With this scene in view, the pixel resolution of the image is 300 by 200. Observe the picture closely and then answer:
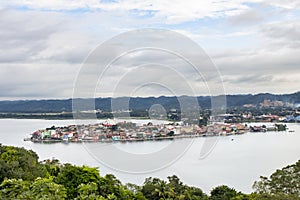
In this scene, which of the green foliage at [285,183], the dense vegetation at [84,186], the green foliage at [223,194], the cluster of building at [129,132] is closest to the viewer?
the dense vegetation at [84,186]

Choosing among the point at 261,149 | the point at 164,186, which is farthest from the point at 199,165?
the point at 164,186

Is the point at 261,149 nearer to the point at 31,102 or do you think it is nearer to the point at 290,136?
the point at 290,136

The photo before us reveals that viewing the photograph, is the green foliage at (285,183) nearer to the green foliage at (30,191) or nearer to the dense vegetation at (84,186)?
the dense vegetation at (84,186)

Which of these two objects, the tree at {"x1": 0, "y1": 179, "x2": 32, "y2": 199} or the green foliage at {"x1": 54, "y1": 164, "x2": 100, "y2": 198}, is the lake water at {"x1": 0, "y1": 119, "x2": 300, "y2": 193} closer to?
the green foliage at {"x1": 54, "y1": 164, "x2": 100, "y2": 198}

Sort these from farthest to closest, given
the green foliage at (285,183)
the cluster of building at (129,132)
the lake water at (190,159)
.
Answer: the cluster of building at (129,132) → the lake water at (190,159) → the green foliage at (285,183)

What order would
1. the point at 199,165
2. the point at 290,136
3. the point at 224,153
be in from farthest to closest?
the point at 290,136
the point at 224,153
the point at 199,165

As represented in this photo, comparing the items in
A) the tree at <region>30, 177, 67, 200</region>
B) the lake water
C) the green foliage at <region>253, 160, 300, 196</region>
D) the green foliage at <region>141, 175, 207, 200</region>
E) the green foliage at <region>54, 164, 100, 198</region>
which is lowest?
the lake water

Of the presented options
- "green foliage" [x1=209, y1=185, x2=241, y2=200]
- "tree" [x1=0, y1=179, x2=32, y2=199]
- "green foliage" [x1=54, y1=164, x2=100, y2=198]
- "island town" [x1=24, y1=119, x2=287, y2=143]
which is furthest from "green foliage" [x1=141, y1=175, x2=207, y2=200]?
"island town" [x1=24, y1=119, x2=287, y2=143]

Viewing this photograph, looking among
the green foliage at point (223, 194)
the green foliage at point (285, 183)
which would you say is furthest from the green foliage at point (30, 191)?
the green foliage at point (223, 194)
